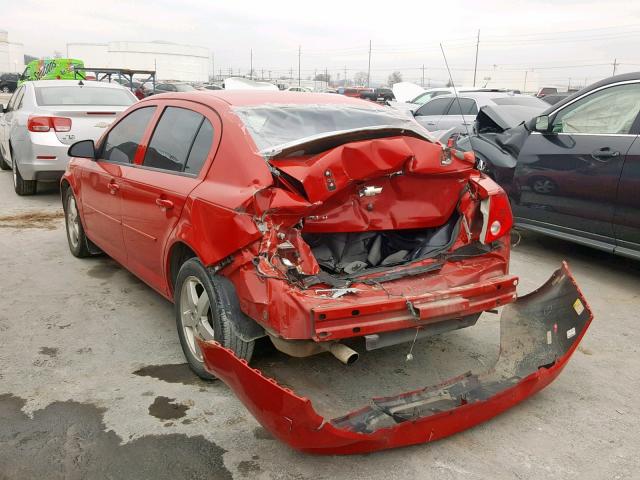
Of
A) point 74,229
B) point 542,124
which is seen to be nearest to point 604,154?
point 542,124

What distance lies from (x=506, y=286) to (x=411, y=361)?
2.74 ft

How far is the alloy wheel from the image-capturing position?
11.0 ft

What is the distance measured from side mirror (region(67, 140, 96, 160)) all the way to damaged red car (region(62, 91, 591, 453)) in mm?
885

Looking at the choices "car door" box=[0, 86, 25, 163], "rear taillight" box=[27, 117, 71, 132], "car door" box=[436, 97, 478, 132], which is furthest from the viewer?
"car door" box=[436, 97, 478, 132]

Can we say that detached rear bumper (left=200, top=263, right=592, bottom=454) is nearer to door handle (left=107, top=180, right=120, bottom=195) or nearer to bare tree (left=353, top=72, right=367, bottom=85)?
door handle (left=107, top=180, right=120, bottom=195)

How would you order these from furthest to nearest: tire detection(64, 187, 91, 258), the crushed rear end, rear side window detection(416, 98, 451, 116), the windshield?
rear side window detection(416, 98, 451, 116) < tire detection(64, 187, 91, 258) < the windshield < the crushed rear end

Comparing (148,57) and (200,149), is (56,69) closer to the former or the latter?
(200,149)

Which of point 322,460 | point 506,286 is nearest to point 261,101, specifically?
point 506,286

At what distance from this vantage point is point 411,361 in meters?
3.77

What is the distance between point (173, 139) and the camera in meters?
3.96

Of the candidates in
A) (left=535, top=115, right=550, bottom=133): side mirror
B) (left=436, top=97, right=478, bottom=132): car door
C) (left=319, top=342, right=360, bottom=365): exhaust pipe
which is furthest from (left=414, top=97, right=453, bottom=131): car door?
(left=319, top=342, right=360, bottom=365): exhaust pipe

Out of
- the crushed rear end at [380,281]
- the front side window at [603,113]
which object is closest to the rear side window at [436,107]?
the front side window at [603,113]

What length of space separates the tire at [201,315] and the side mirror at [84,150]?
1.95m

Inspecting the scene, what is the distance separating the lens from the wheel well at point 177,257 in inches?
141
